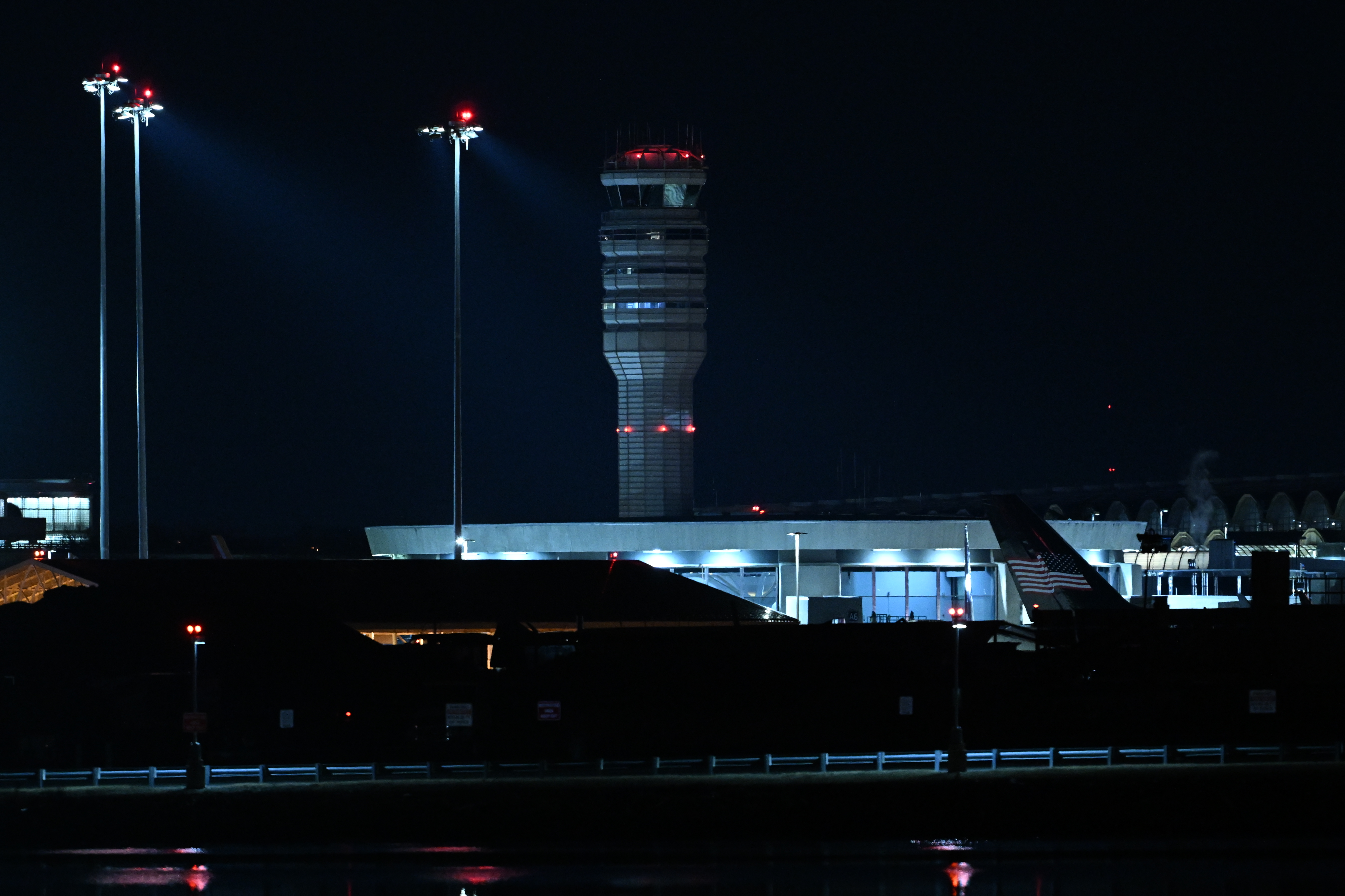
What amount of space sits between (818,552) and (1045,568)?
33.2 metres

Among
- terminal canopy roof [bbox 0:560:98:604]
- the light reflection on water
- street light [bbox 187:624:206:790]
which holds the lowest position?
the light reflection on water

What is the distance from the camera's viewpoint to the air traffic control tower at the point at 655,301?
124938 millimetres

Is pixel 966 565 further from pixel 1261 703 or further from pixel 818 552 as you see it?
pixel 1261 703

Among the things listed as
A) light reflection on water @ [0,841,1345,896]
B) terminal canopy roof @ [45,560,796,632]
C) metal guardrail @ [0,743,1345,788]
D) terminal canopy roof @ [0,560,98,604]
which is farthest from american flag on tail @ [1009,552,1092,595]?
terminal canopy roof @ [0,560,98,604]

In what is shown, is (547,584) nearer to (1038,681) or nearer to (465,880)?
(1038,681)

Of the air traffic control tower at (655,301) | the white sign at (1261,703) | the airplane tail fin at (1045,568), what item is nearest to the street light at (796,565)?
the airplane tail fin at (1045,568)

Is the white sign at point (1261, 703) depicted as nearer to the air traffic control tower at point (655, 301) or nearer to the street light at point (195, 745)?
the street light at point (195, 745)

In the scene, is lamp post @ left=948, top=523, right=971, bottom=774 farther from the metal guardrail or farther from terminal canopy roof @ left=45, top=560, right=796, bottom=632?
terminal canopy roof @ left=45, top=560, right=796, bottom=632

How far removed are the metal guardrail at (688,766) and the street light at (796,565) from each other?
128 feet

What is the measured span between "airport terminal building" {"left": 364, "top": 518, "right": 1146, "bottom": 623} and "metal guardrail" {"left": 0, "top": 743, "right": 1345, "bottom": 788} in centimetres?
4368

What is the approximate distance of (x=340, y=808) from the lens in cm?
4309

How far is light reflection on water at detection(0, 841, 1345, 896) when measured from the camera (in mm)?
34875

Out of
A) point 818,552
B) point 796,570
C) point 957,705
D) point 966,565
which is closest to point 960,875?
point 957,705

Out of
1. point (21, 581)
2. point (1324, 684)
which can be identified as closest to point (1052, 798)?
point (1324, 684)
